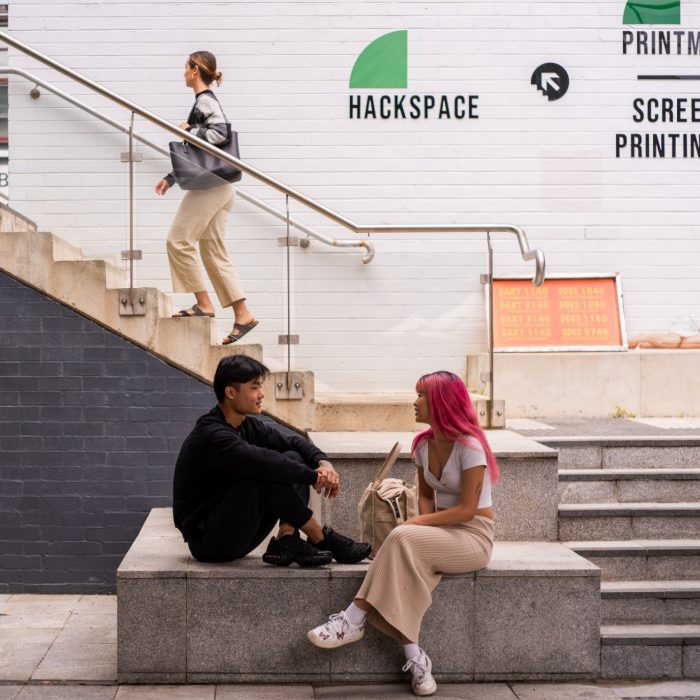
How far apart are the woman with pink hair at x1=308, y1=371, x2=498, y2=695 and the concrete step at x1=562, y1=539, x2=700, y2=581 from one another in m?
1.07

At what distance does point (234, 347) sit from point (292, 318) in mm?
443

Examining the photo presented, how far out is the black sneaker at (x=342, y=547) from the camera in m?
5.27

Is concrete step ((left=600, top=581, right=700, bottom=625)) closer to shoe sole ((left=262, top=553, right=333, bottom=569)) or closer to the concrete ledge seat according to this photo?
the concrete ledge seat

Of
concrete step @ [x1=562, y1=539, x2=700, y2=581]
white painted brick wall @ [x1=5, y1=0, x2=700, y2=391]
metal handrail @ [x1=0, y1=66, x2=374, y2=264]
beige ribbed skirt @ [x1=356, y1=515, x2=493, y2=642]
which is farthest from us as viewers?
white painted brick wall @ [x1=5, y1=0, x2=700, y2=391]

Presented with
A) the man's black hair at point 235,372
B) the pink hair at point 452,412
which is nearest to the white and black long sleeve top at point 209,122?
the man's black hair at point 235,372

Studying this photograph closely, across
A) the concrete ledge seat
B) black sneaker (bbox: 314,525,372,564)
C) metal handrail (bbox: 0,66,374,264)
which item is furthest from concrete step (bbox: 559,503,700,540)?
metal handrail (bbox: 0,66,374,264)

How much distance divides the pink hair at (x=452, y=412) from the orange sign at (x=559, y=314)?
3592 mm

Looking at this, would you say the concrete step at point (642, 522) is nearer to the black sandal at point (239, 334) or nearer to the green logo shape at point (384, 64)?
the black sandal at point (239, 334)

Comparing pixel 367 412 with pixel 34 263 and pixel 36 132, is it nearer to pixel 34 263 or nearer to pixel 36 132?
pixel 34 263

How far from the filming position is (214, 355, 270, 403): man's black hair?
17.1ft

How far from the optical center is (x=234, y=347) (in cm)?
709

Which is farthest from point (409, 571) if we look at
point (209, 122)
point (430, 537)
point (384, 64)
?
point (384, 64)

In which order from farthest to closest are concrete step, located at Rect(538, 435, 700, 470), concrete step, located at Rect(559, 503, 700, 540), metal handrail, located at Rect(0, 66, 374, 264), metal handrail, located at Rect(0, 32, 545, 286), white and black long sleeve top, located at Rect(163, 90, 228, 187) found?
white and black long sleeve top, located at Rect(163, 90, 228, 187) < metal handrail, located at Rect(0, 66, 374, 264) < metal handrail, located at Rect(0, 32, 545, 286) < concrete step, located at Rect(538, 435, 700, 470) < concrete step, located at Rect(559, 503, 700, 540)

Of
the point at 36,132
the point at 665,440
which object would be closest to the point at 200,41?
the point at 36,132
